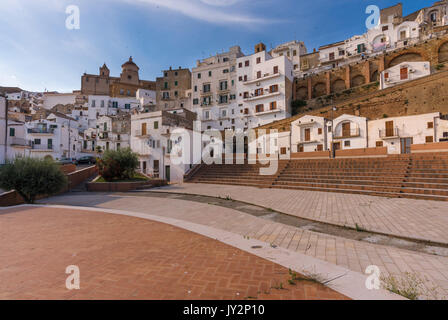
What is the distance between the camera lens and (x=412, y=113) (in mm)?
24016

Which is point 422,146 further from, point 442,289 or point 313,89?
point 313,89

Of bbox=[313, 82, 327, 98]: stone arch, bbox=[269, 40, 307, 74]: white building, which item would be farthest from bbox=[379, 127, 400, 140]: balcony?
bbox=[269, 40, 307, 74]: white building

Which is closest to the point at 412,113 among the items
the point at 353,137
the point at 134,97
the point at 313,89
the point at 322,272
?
the point at 353,137

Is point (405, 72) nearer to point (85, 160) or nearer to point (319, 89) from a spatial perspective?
point (319, 89)

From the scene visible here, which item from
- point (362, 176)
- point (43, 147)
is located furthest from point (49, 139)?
point (362, 176)

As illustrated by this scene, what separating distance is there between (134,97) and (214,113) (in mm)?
33637

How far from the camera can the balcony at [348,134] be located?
1029 inches

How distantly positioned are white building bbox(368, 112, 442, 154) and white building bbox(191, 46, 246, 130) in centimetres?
2082

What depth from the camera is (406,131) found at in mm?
23188

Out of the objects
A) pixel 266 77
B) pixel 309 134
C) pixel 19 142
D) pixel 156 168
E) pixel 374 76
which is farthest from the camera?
pixel 266 77

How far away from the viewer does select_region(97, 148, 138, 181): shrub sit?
19281 millimetres

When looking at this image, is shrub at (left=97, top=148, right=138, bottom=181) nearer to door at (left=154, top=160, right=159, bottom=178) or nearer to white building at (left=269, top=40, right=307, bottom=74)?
door at (left=154, top=160, right=159, bottom=178)

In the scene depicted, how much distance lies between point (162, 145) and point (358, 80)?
35.2 metres

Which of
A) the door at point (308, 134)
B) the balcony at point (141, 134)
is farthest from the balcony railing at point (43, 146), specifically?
the door at point (308, 134)
